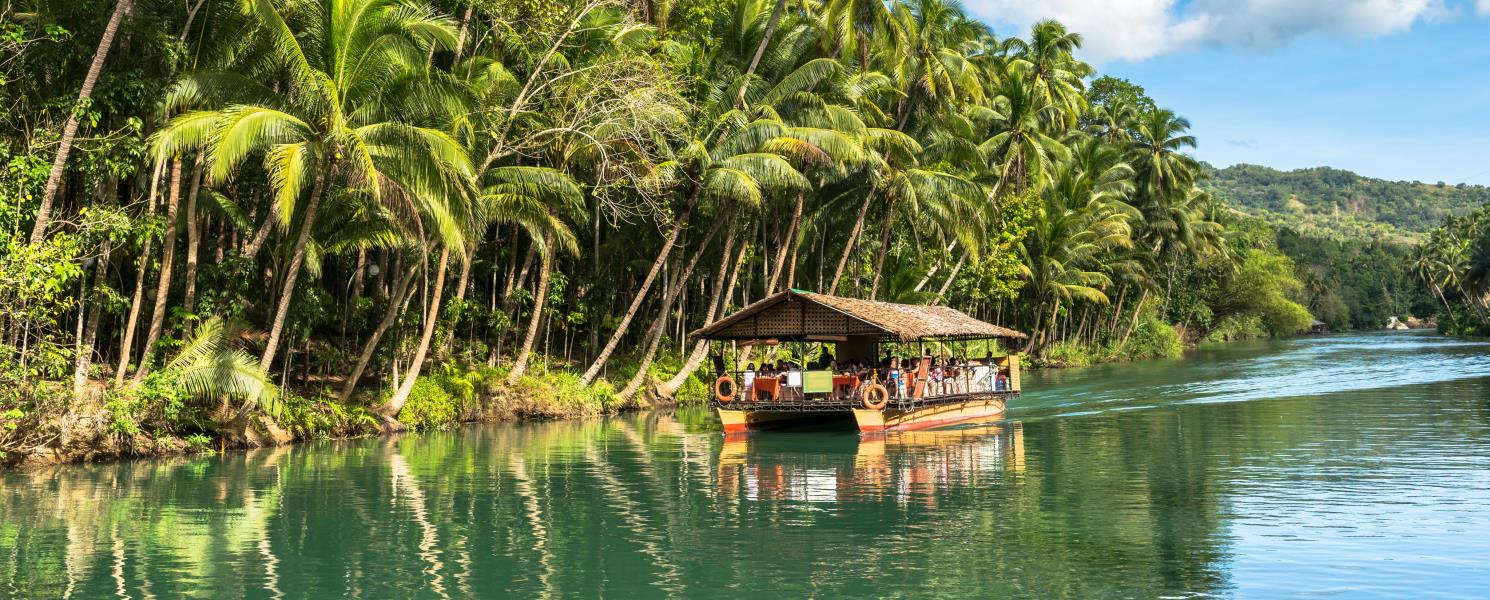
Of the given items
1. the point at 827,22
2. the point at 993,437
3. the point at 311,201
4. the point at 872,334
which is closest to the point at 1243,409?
the point at 993,437

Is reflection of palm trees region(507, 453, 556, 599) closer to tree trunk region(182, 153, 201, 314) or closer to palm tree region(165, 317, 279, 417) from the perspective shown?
palm tree region(165, 317, 279, 417)

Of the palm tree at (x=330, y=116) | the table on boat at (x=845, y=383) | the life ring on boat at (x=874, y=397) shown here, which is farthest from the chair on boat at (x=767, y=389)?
the palm tree at (x=330, y=116)

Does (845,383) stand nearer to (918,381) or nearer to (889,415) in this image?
(889,415)

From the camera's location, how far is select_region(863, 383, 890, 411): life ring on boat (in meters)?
23.7

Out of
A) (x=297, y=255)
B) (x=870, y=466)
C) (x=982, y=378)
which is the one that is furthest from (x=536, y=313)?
(x=982, y=378)

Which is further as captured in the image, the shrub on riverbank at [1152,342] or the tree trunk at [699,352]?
the shrub on riverbank at [1152,342]

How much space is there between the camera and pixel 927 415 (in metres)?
25.9

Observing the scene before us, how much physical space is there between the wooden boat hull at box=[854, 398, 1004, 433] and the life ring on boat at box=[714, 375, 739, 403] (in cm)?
248

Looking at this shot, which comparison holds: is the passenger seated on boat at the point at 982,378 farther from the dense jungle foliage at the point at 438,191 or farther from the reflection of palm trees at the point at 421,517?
the reflection of palm trees at the point at 421,517

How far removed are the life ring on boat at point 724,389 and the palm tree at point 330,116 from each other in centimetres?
707

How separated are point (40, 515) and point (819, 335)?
14.6 m

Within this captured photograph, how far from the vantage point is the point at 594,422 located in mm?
27859

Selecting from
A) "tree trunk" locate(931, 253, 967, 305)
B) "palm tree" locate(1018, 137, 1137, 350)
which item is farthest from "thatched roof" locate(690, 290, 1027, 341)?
"palm tree" locate(1018, 137, 1137, 350)

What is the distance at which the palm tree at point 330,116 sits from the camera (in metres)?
17.9
